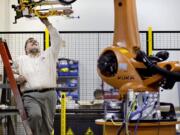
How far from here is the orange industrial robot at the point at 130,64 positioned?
2760 mm

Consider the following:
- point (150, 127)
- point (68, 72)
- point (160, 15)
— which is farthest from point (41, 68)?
point (160, 15)

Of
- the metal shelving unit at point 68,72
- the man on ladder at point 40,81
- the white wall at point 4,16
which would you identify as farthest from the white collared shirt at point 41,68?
the white wall at point 4,16

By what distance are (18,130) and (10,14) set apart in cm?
407

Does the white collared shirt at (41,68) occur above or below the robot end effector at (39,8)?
below

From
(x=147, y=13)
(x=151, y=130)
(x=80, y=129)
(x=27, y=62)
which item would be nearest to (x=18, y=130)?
(x=80, y=129)

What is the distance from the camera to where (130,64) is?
288 cm

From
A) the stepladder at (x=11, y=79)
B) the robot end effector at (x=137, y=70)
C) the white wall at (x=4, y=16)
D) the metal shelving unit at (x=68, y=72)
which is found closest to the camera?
the robot end effector at (x=137, y=70)

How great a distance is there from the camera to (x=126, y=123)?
2.68 m

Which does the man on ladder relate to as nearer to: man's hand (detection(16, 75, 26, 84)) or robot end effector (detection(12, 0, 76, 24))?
man's hand (detection(16, 75, 26, 84))

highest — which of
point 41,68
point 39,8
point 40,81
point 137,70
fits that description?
point 39,8

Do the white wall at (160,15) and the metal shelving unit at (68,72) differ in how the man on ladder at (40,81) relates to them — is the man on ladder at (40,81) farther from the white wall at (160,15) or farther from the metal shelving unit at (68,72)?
the white wall at (160,15)

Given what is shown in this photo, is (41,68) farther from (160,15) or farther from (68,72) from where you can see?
(160,15)

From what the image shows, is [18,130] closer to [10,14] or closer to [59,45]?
[59,45]

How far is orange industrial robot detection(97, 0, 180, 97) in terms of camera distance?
2760 mm
